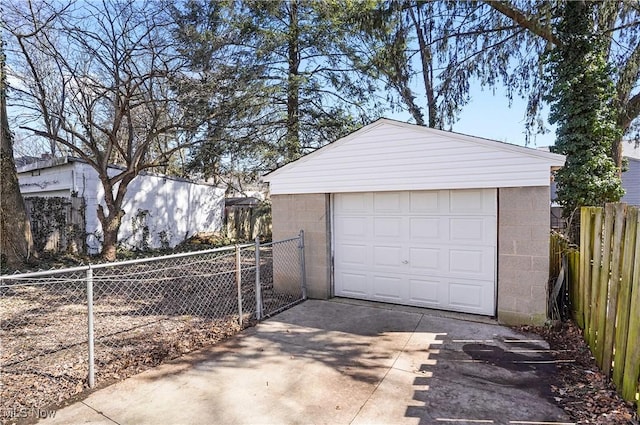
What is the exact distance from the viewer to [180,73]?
10.3 metres

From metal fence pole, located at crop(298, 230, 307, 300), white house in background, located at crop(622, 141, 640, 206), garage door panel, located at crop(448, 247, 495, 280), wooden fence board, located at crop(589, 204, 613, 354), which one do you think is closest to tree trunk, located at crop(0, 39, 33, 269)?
metal fence pole, located at crop(298, 230, 307, 300)

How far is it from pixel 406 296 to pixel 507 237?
194 cm

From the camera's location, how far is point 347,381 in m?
3.82

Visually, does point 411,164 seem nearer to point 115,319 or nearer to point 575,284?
point 575,284

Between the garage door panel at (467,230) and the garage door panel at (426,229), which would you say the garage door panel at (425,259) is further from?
the garage door panel at (467,230)

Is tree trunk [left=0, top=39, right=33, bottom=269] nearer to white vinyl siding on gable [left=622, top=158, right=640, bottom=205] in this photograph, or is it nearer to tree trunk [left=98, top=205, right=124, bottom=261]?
tree trunk [left=98, top=205, right=124, bottom=261]

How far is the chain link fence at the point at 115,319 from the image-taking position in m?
3.71

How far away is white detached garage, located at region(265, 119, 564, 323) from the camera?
5254mm

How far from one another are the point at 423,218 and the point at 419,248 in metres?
0.51

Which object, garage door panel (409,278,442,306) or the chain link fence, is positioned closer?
the chain link fence

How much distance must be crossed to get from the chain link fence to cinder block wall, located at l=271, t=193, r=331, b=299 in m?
0.18

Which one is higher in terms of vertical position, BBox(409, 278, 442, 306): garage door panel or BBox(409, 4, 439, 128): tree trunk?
BBox(409, 4, 439, 128): tree trunk

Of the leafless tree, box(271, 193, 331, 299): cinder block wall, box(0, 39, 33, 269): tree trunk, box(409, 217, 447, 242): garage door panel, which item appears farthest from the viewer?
box(0, 39, 33, 269): tree trunk

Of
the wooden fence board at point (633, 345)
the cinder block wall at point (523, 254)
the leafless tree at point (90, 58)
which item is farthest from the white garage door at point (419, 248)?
the leafless tree at point (90, 58)
